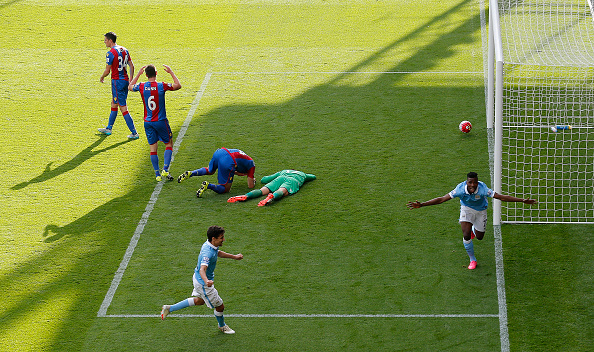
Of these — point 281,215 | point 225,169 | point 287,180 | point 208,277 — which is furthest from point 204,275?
point 287,180

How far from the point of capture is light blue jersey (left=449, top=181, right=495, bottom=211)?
9234mm

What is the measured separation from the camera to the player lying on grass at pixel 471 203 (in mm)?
9188

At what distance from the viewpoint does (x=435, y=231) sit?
35.6 ft

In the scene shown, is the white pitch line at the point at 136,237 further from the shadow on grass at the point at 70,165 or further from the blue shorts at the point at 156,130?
the shadow on grass at the point at 70,165

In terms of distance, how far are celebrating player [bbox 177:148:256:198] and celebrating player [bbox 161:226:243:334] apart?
11.9 feet

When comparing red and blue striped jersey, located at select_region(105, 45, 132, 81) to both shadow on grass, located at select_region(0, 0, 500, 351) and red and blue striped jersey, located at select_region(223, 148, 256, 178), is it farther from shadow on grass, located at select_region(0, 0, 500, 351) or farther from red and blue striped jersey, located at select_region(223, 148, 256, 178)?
red and blue striped jersey, located at select_region(223, 148, 256, 178)

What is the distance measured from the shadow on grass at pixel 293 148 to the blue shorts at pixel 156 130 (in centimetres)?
87

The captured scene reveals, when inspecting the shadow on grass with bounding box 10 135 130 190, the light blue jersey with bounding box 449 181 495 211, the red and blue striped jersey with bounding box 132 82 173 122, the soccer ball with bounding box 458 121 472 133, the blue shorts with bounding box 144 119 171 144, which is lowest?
the soccer ball with bounding box 458 121 472 133

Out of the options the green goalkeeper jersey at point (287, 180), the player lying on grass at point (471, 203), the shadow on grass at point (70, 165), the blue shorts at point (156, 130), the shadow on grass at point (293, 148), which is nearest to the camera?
the player lying on grass at point (471, 203)

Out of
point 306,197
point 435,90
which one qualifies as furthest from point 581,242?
point 435,90

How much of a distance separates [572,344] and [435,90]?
29.7ft

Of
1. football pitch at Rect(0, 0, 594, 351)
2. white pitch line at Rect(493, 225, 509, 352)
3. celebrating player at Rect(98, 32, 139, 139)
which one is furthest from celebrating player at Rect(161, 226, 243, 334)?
celebrating player at Rect(98, 32, 139, 139)

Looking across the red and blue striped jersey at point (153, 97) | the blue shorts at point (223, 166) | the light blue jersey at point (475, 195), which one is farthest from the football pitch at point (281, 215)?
the red and blue striped jersey at point (153, 97)

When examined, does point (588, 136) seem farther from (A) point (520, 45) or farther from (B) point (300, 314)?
(B) point (300, 314)
